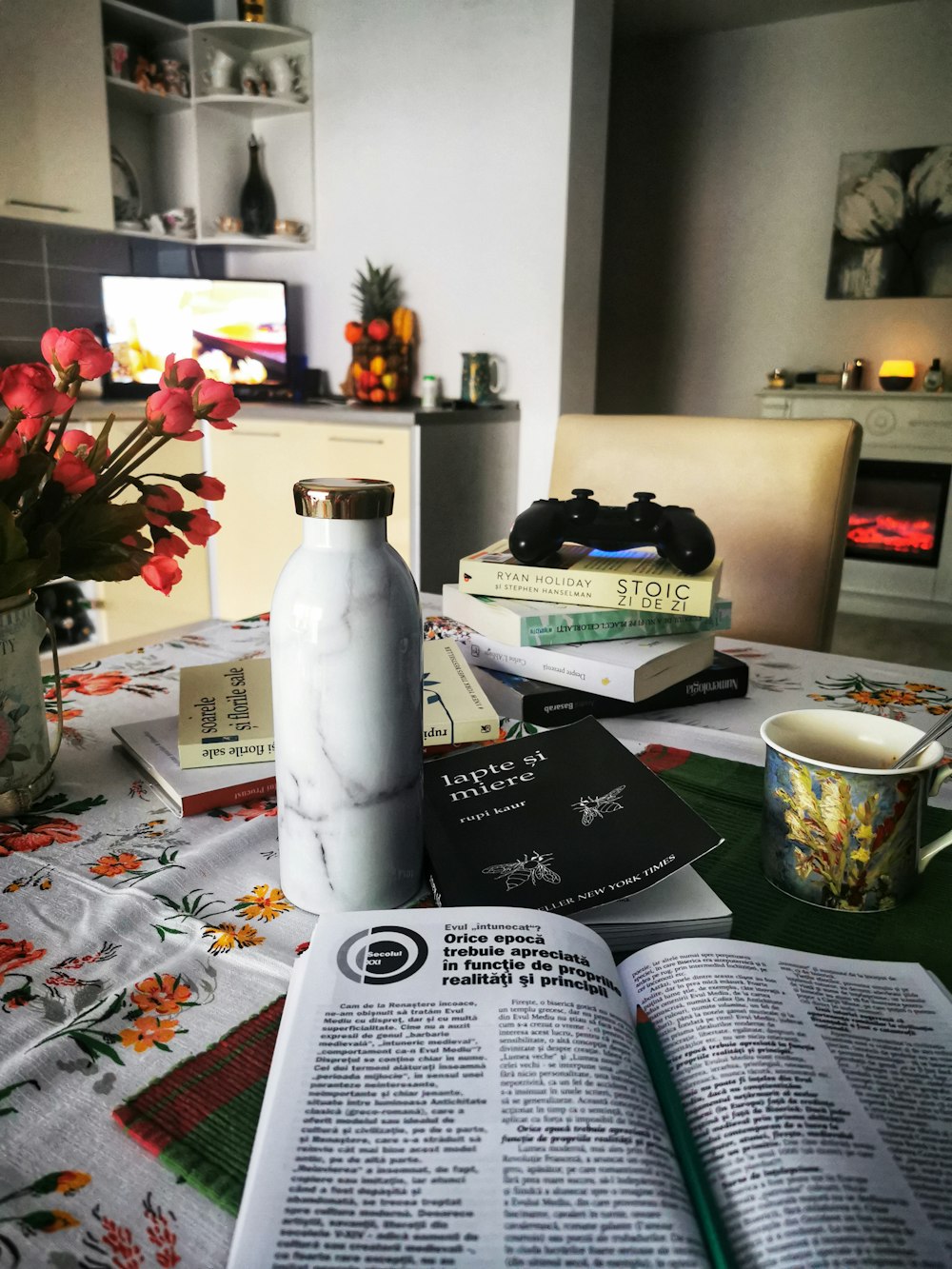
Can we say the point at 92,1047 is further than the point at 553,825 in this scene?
No

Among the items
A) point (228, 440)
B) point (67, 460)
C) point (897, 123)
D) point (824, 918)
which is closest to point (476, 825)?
point (824, 918)

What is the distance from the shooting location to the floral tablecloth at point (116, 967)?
337mm

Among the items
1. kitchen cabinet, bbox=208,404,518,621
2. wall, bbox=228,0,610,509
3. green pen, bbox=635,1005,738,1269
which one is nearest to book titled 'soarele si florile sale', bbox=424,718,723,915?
Result: green pen, bbox=635,1005,738,1269

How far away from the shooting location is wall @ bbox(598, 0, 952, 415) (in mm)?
3895

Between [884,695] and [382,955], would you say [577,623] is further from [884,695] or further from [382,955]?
[382,955]

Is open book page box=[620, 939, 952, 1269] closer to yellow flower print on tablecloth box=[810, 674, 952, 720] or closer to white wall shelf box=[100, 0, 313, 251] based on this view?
yellow flower print on tablecloth box=[810, 674, 952, 720]

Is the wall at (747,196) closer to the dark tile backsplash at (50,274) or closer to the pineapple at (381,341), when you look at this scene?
the pineapple at (381,341)

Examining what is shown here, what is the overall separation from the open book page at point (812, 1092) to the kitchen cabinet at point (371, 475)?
2.35 meters

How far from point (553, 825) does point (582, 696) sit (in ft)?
0.89

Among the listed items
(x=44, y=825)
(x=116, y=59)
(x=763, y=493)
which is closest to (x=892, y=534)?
(x=763, y=493)

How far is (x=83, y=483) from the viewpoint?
0.60 meters

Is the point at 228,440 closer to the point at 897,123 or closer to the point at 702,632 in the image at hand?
the point at 702,632

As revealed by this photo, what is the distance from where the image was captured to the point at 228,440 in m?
3.09

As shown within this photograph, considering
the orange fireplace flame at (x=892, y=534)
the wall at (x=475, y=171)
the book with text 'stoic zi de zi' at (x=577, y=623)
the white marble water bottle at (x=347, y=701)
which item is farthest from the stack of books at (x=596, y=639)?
the orange fireplace flame at (x=892, y=534)
